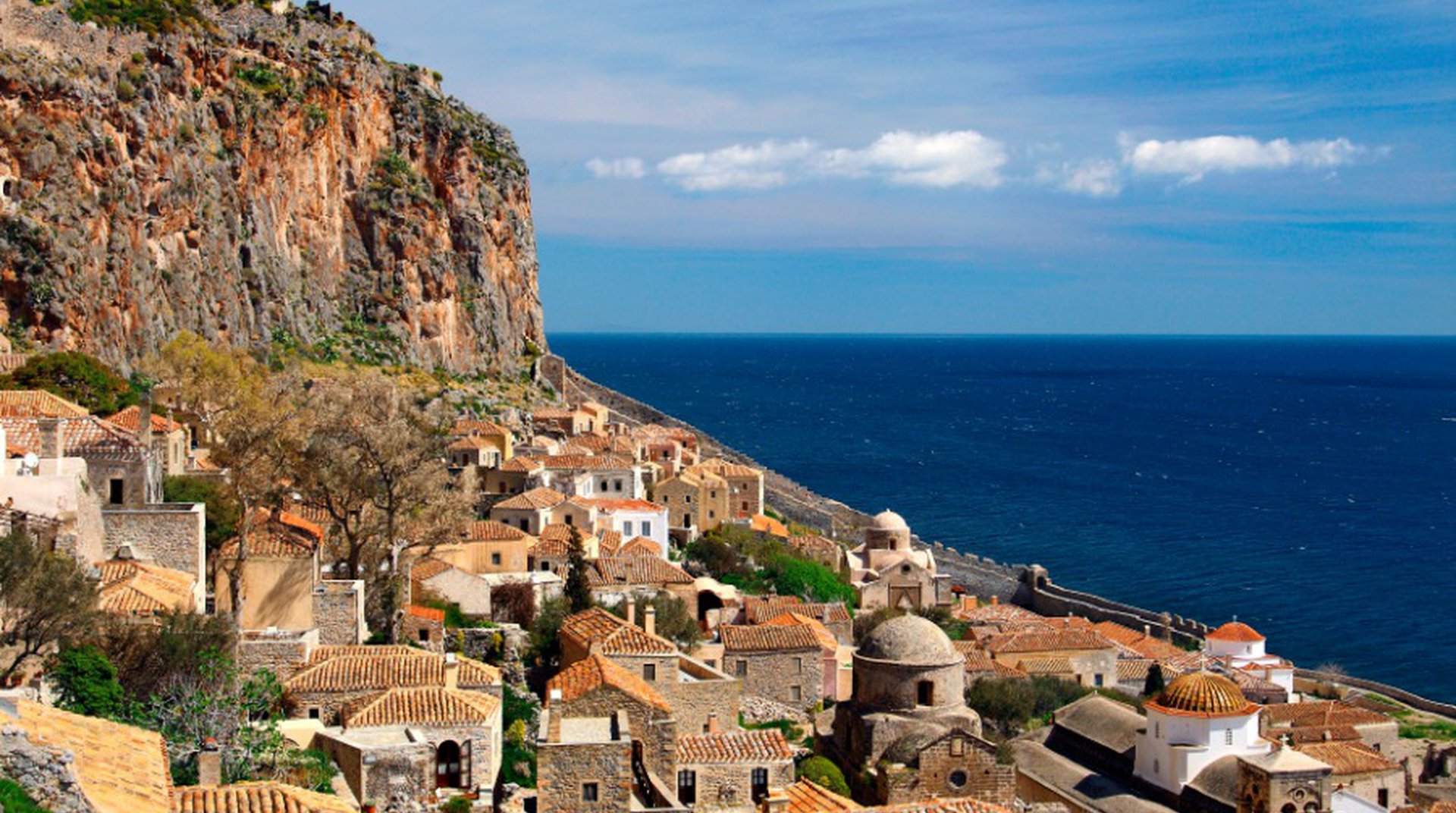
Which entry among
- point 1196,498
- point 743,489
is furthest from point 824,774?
point 1196,498

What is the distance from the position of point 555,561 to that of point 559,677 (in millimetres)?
17589

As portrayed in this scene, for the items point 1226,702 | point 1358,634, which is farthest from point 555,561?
point 1358,634

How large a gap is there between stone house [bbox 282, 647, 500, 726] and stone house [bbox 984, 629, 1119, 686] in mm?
22122

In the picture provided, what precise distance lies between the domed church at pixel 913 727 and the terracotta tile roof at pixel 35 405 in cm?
1688

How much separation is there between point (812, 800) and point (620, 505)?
2979cm

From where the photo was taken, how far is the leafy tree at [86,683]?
1908 cm

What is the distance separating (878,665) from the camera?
27609 mm

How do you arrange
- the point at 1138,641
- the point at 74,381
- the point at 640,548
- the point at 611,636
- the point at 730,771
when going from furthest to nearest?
the point at 1138,641 < the point at 640,548 < the point at 74,381 < the point at 611,636 < the point at 730,771

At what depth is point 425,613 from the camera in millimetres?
31797

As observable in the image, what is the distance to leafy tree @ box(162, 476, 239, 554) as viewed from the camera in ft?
94.1

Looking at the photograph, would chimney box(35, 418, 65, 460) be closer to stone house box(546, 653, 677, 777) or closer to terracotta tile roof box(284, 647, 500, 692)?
terracotta tile roof box(284, 647, 500, 692)

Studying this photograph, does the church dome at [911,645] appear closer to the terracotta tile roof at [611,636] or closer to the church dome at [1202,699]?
the terracotta tile roof at [611,636]

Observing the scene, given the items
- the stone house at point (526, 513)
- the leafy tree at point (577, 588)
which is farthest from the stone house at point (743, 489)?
the leafy tree at point (577, 588)

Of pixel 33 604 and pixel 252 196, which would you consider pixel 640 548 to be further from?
pixel 252 196
